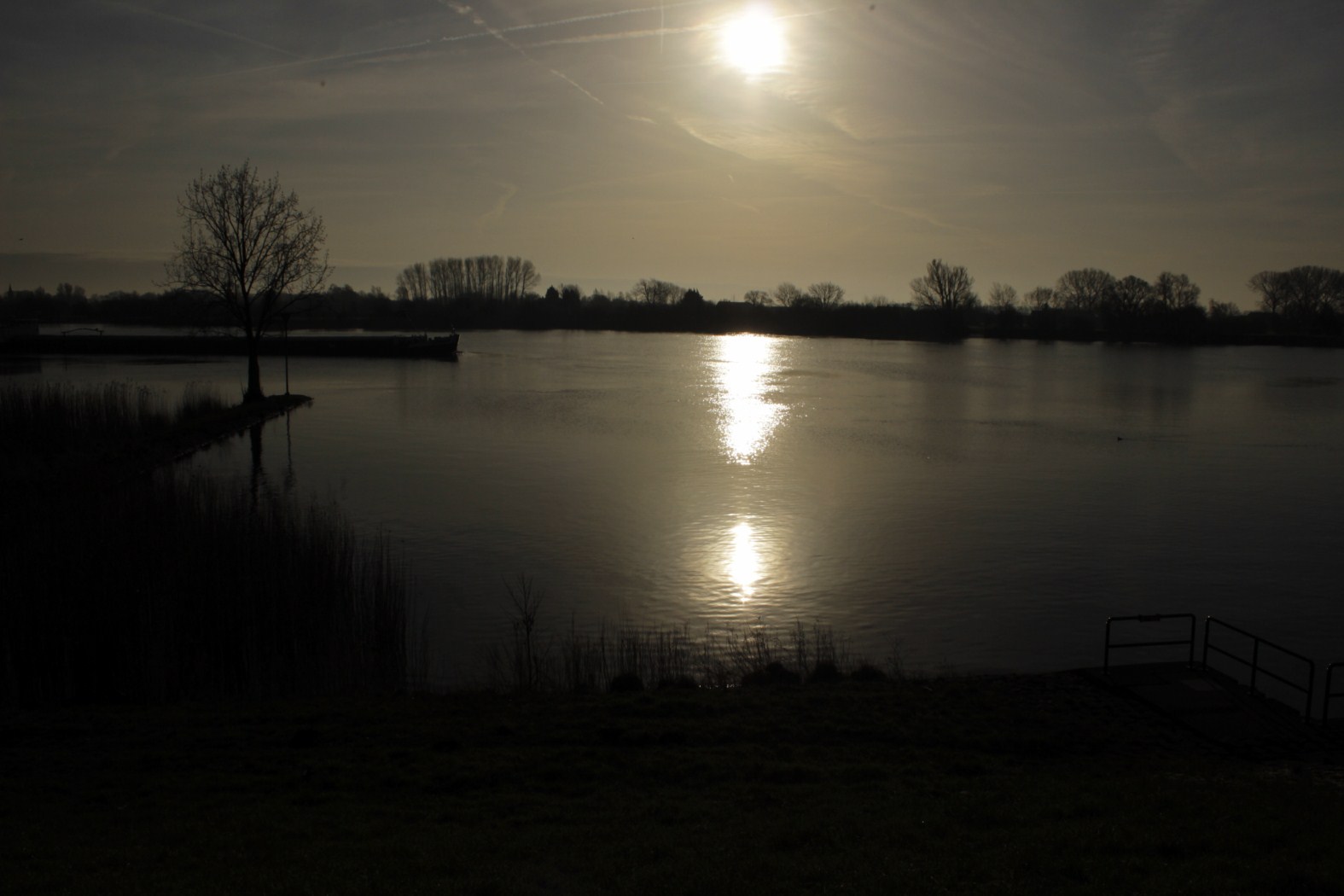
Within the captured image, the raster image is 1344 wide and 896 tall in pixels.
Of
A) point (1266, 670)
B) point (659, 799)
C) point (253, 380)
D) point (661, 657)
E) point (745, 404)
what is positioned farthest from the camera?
point (745, 404)

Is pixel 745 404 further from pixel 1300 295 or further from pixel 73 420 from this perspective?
pixel 1300 295

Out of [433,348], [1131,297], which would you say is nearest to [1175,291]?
[1131,297]

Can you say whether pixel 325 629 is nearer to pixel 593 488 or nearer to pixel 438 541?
pixel 438 541

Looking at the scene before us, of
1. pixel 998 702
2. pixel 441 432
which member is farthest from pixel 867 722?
pixel 441 432

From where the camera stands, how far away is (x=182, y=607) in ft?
34.3

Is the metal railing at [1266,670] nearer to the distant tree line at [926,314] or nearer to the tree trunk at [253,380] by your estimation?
the tree trunk at [253,380]

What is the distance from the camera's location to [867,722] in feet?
27.0

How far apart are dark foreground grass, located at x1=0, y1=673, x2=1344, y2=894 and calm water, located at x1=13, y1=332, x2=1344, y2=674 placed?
2.93 metres

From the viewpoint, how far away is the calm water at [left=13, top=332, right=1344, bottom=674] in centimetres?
1294

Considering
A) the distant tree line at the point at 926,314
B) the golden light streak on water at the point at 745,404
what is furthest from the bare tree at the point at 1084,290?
the golden light streak on water at the point at 745,404

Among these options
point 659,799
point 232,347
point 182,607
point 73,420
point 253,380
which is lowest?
point 659,799

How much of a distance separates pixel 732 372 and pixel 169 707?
183ft

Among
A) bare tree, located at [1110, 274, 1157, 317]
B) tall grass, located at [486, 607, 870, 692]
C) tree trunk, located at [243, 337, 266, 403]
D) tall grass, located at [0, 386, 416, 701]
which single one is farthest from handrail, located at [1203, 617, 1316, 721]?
bare tree, located at [1110, 274, 1157, 317]

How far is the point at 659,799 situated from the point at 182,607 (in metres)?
6.79
